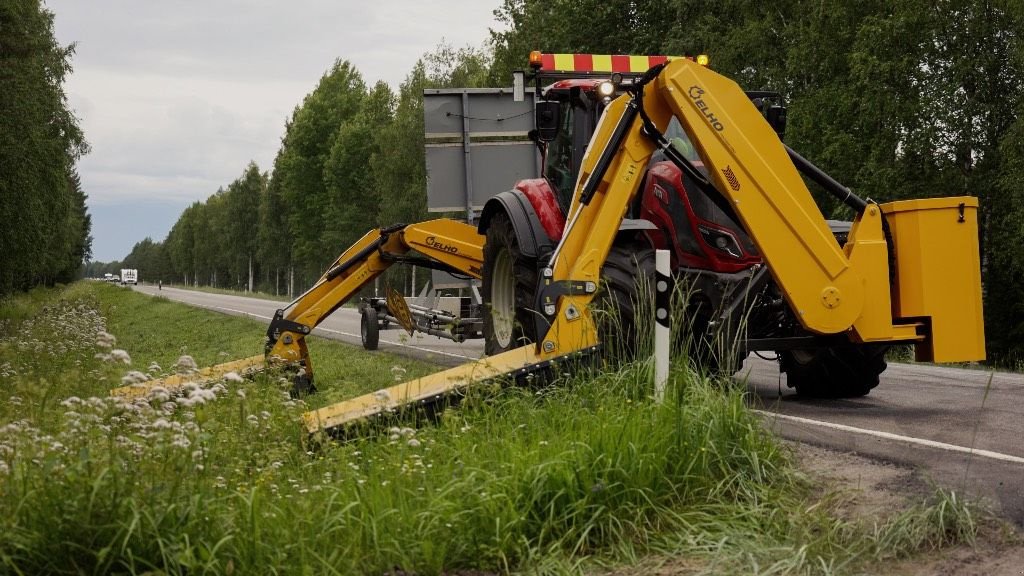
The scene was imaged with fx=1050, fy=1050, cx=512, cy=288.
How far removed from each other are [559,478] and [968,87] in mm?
→ 21648

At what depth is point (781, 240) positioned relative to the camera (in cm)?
683

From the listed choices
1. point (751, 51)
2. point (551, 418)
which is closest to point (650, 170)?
point (551, 418)

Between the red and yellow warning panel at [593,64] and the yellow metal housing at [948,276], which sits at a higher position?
the red and yellow warning panel at [593,64]

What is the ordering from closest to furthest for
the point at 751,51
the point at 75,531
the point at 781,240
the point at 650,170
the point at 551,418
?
the point at 75,531, the point at 551,418, the point at 781,240, the point at 650,170, the point at 751,51

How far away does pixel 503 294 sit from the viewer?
9688mm

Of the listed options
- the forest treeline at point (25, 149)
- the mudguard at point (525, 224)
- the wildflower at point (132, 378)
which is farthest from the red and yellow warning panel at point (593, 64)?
the forest treeline at point (25, 149)

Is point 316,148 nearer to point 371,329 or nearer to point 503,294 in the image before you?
point 371,329

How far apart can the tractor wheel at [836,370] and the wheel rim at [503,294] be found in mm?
2482

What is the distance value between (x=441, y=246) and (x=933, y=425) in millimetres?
5578

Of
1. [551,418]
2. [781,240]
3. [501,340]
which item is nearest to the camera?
[551,418]

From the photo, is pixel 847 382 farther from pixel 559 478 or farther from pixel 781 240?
pixel 559 478

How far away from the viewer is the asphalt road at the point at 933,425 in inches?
202

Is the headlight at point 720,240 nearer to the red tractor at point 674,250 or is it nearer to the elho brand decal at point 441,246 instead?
the red tractor at point 674,250

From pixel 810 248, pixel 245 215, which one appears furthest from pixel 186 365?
pixel 245 215
